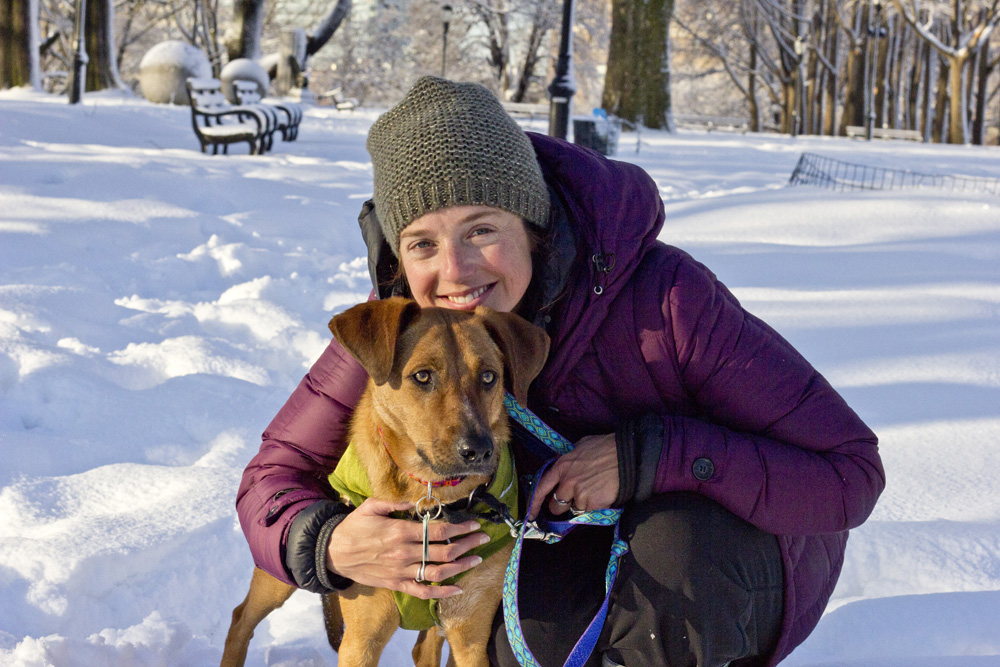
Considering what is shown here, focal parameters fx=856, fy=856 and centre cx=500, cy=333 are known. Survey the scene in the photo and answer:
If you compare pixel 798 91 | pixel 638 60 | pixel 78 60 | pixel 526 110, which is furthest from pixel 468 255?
pixel 798 91

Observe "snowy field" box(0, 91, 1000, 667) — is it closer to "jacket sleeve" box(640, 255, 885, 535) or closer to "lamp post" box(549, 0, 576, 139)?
"jacket sleeve" box(640, 255, 885, 535)

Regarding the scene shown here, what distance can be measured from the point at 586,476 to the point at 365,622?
748mm

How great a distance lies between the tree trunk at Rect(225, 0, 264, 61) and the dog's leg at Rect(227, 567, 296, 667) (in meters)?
22.3

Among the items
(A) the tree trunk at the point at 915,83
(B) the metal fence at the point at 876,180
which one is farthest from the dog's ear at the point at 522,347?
(A) the tree trunk at the point at 915,83

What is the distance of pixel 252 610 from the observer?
8.70ft

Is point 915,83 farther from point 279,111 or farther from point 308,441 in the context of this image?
point 308,441

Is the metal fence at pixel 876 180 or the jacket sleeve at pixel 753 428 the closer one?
the jacket sleeve at pixel 753 428

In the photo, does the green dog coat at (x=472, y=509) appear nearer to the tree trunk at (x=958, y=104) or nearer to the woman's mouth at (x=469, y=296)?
the woman's mouth at (x=469, y=296)

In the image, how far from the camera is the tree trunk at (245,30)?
22219mm

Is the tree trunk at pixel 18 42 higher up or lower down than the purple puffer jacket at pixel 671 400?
higher up

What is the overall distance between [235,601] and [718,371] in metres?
1.98

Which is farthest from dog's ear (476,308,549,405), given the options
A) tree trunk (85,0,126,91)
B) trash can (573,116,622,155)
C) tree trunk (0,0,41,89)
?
tree trunk (85,0,126,91)

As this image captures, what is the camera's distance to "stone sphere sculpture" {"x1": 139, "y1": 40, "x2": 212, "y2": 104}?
64.6ft

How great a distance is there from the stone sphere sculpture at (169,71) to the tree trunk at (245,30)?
258 centimetres
